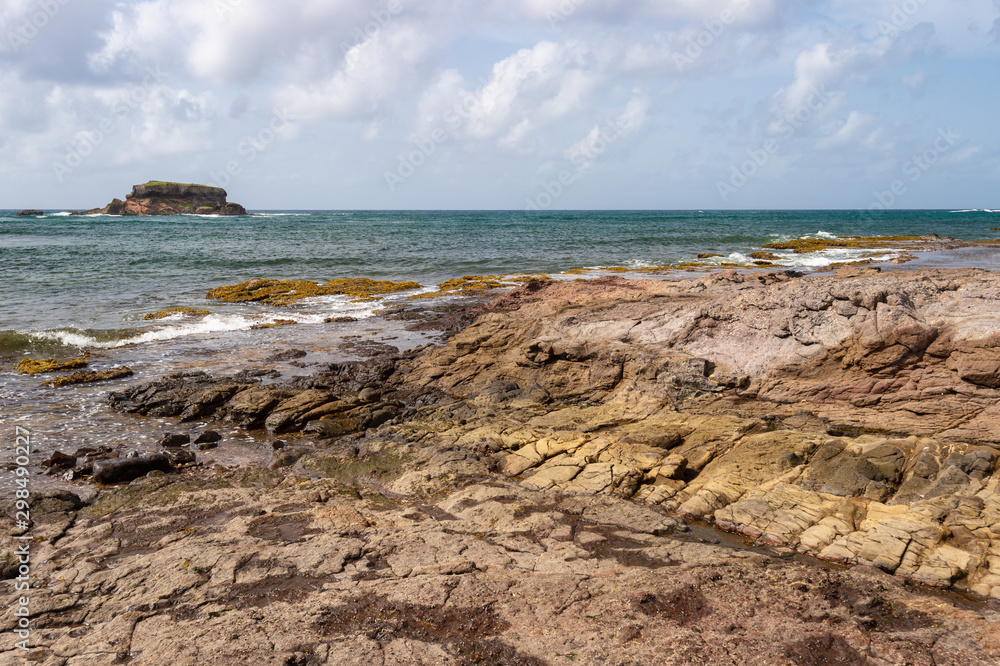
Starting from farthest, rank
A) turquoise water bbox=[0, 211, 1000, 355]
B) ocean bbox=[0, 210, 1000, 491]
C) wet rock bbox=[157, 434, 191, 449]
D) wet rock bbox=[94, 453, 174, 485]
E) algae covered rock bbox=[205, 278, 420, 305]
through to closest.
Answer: algae covered rock bbox=[205, 278, 420, 305]
turquoise water bbox=[0, 211, 1000, 355]
ocean bbox=[0, 210, 1000, 491]
wet rock bbox=[157, 434, 191, 449]
wet rock bbox=[94, 453, 174, 485]

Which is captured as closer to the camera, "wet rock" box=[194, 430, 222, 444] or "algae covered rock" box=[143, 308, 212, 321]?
"wet rock" box=[194, 430, 222, 444]

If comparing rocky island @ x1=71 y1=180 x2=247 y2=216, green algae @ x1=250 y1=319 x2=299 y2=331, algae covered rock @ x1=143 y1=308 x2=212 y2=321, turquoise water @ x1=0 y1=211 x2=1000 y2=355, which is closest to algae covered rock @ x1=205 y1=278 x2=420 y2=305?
turquoise water @ x1=0 y1=211 x2=1000 y2=355

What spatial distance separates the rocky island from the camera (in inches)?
5045

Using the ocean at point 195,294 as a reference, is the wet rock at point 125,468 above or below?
below

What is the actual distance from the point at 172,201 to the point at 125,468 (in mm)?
144188

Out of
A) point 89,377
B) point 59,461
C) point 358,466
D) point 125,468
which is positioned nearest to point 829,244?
point 358,466

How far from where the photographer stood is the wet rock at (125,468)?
9.02 metres

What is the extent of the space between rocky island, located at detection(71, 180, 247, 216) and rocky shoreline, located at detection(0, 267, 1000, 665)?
138 metres

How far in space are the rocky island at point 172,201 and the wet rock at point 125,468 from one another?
142 meters

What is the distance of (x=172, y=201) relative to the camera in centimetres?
13188

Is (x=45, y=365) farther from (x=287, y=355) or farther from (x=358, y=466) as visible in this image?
(x=358, y=466)

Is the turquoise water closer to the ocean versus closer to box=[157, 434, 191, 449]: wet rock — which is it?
the ocean

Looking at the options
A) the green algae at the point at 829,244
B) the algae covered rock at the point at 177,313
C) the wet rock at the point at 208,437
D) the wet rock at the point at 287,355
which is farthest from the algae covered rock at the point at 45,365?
the green algae at the point at 829,244

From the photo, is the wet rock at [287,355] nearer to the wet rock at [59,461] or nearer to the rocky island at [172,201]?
the wet rock at [59,461]
